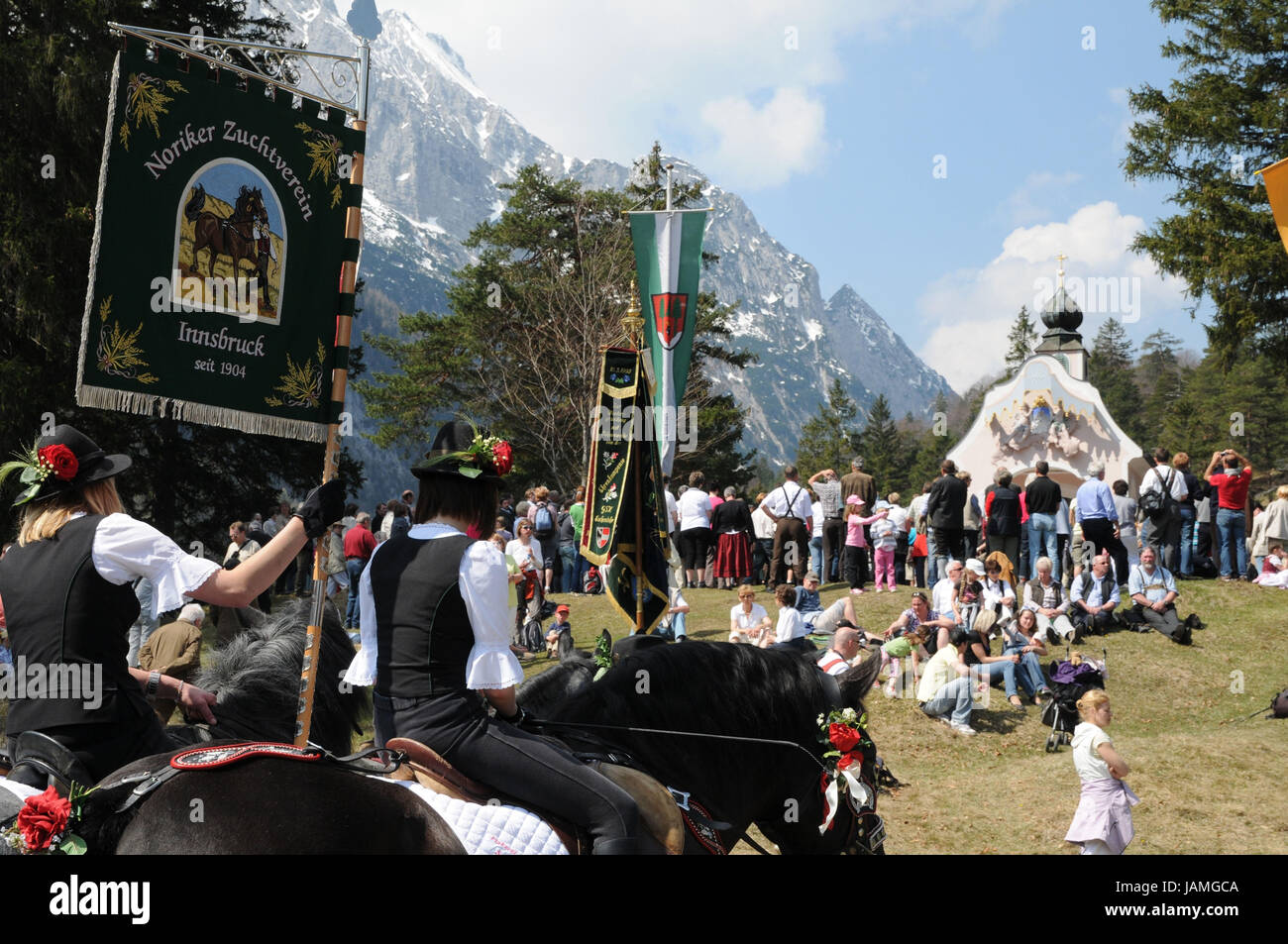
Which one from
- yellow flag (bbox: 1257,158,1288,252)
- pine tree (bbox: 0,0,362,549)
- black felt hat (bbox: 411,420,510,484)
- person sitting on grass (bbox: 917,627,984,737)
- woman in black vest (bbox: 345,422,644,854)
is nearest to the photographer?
woman in black vest (bbox: 345,422,644,854)

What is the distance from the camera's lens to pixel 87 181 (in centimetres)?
2170

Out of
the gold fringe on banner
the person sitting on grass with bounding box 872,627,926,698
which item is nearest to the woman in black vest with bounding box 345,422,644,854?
the gold fringe on banner

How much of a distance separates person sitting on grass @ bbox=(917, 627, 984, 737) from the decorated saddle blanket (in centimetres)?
1020

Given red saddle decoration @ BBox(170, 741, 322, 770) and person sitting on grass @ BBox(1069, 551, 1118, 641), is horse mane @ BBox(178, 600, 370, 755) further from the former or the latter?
person sitting on grass @ BBox(1069, 551, 1118, 641)

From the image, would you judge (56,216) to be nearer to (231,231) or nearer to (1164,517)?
(231,231)

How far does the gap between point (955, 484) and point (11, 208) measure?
18480 mm

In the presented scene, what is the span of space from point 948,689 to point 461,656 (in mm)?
10495

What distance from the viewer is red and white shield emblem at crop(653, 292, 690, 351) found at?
45.2ft

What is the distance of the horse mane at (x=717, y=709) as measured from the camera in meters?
4.48

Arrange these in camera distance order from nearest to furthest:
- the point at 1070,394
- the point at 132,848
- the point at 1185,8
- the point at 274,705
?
the point at 132,848, the point at 274,705, the point at 1185,8, the point at 1070,394

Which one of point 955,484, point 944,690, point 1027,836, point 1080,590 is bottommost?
point 1027,836

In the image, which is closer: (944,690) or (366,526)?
(944,690)

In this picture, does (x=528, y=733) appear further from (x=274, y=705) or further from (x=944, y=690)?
(x=944, y=690)
